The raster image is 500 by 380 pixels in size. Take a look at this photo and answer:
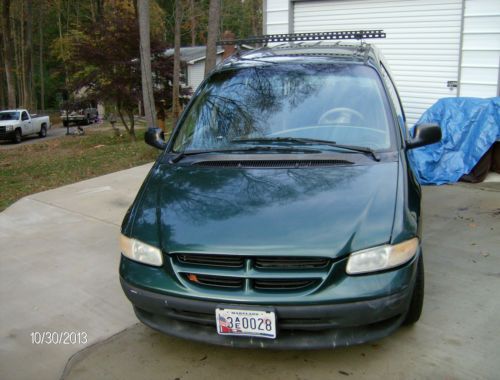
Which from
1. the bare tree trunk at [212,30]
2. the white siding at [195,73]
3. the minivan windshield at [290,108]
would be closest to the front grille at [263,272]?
the minivan windshield at [290,108]

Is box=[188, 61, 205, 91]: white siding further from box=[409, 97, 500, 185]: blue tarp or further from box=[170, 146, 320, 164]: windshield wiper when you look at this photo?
box=[170, 146, 320, 164]: windshield wiper

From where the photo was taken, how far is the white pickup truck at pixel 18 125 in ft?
81.3

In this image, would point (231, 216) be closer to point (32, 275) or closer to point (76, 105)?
point (32, 275)

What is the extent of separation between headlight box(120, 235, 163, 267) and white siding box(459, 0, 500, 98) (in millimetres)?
6916

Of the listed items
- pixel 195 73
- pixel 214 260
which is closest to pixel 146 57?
pixel 214 260

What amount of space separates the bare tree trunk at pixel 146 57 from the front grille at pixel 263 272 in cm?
870

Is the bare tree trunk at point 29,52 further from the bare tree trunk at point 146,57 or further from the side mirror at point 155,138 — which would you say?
the side mirror at point 155,138

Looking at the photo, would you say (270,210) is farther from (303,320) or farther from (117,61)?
(117,61)


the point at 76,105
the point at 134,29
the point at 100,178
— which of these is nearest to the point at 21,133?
the point at 76,105

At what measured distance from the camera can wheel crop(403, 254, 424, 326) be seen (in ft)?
10.2

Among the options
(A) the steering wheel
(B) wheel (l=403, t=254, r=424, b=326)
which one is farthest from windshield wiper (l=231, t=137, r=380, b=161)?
(B) wheel (l=403, t=254, r=424, b=326)

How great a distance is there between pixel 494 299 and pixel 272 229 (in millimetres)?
2074

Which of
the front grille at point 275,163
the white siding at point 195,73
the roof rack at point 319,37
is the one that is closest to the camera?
the front grille at point 275,163
